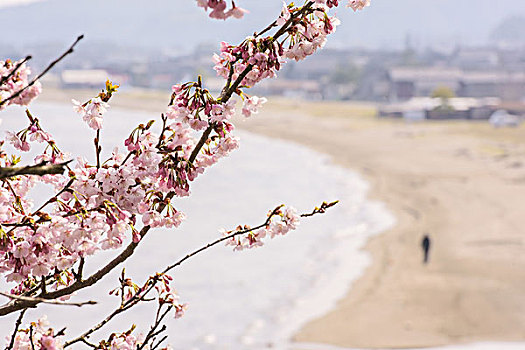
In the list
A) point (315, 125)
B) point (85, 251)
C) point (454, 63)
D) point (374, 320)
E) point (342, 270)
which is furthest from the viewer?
point (454, 63)

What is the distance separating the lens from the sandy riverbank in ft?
57.8

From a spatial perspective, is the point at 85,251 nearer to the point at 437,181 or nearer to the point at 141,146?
the point at 141,146

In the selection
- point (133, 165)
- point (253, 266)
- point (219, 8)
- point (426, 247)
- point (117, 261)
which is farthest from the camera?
point (253, 266)

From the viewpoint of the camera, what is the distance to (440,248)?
24.8 meters

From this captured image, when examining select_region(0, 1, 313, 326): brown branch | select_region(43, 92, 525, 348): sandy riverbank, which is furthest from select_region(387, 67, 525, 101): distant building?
select_region(0, 1, 313, 326): brown branch

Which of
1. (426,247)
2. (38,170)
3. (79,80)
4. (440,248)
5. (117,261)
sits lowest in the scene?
(117,261)

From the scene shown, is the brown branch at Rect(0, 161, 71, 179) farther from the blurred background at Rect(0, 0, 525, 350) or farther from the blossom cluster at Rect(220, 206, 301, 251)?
the blurred background at Rect(0, 0, 525, 350)

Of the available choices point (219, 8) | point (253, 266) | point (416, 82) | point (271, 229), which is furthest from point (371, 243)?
point (416, 82)

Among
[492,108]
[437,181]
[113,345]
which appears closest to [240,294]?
[113,345]

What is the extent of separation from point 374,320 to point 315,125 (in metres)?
55.4

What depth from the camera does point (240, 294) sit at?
70.6ft

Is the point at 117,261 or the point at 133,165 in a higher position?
the point at 133,165

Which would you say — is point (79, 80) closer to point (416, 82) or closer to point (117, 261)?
point (416, 82)

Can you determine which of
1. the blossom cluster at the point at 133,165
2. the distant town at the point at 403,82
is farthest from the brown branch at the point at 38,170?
the distant town at the point at 403,82
